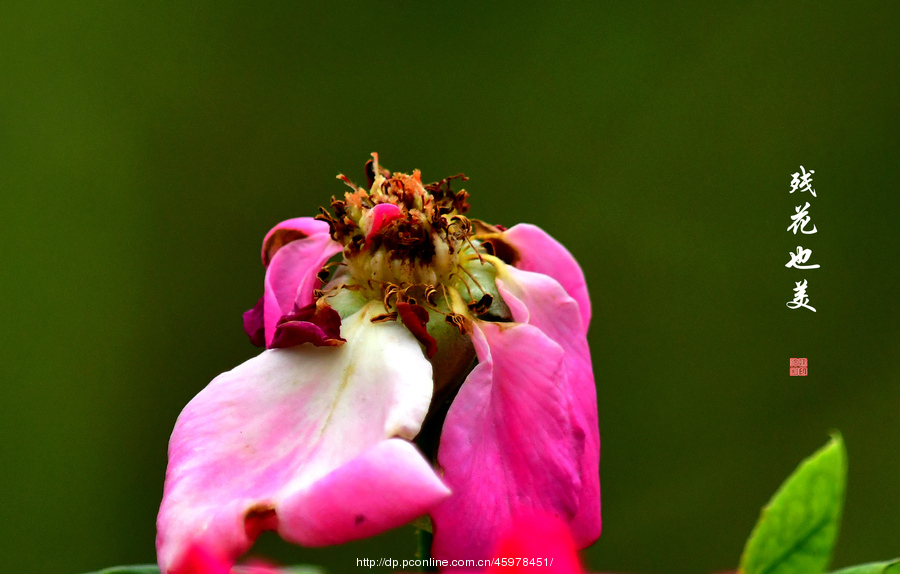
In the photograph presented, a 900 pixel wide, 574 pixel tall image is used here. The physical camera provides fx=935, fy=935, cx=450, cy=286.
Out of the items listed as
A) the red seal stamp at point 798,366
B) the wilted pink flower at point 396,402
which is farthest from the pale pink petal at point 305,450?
the red seal stamp at point 798,366

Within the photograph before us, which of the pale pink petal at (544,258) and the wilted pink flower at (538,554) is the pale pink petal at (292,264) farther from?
the wilted pink flower at (538,554)

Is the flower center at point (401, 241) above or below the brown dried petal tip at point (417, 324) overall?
above

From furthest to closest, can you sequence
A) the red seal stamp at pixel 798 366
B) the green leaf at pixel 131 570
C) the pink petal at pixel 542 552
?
the red seal stamp at pixel 798 366
the green leaf at pixel 131 570
the pink petal at pixel 542 552

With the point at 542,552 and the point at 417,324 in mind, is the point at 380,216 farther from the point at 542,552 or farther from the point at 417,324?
the point at 542,552

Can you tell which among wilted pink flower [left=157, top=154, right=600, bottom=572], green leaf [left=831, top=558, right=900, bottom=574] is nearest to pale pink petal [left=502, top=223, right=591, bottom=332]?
wilted pink flower [left=157, top=154, right=600, bottom=572]

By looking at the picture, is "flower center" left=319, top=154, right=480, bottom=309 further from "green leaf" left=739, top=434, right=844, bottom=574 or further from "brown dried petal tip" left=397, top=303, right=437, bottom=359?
"green leaf" left=739, top=434, right=844, bottom=574

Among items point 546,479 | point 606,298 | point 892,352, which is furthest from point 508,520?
point 892,352
